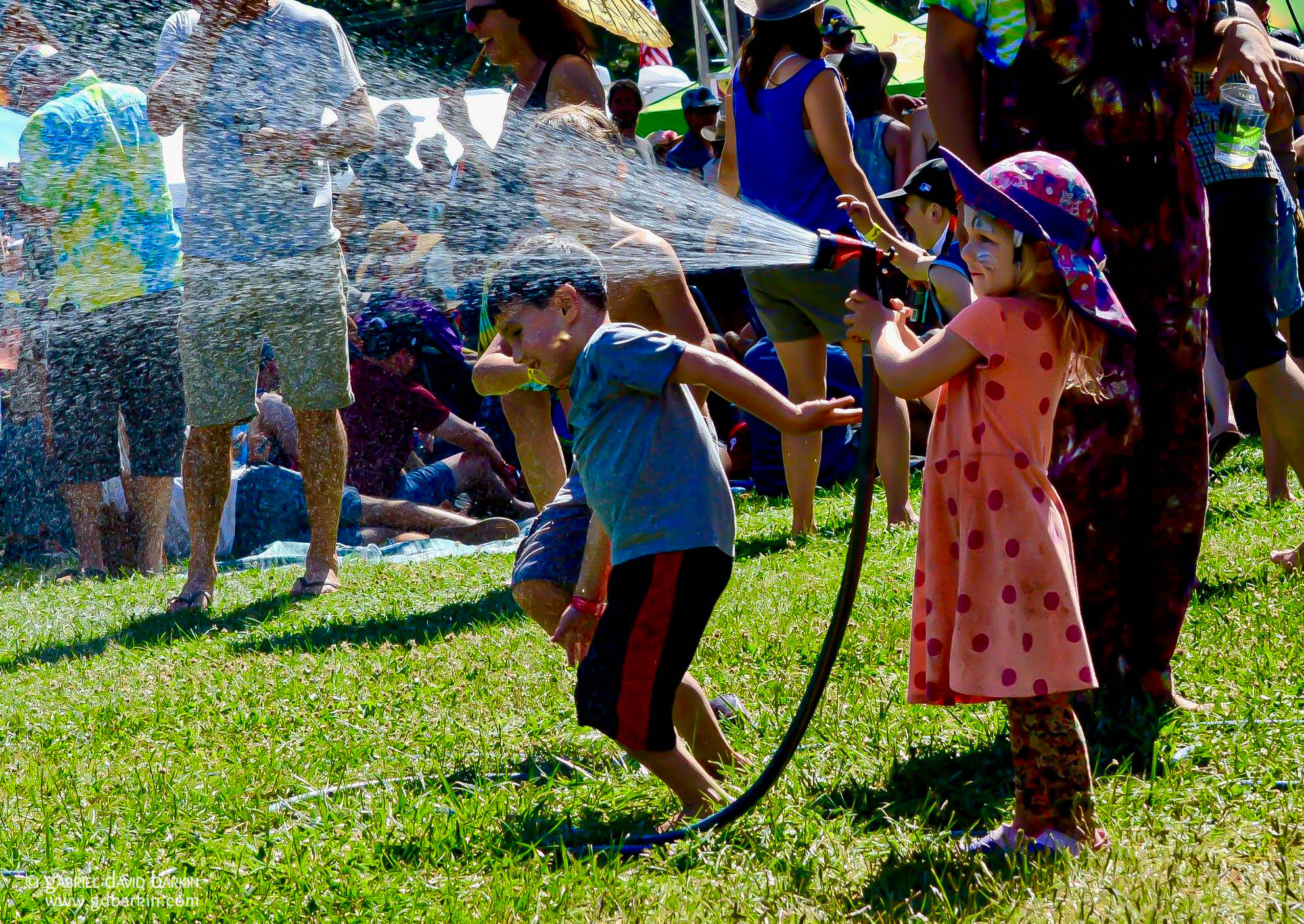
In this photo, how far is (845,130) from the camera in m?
5.35

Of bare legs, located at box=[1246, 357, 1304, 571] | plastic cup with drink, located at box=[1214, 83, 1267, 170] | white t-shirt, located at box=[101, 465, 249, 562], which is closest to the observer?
plastic cup with drink, located at box=[1214, 83, 1267, 170]

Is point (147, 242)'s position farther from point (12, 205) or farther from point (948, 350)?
point (948, 350)

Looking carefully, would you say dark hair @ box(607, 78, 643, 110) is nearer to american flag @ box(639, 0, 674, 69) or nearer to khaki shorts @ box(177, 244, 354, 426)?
khaki shorts @ box(177, 244, 354, 426)

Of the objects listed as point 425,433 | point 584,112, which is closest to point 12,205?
point 425,433

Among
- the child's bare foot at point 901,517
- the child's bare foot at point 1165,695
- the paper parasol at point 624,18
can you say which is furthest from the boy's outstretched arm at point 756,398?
the child's bare foot at point 901,517

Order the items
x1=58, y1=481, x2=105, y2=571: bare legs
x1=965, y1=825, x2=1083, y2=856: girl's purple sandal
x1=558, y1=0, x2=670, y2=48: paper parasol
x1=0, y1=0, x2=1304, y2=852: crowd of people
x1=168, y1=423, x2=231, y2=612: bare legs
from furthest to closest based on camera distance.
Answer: x1=58, y1=481, x2=105, y2=571: bare legs → x1=168, y1=423, x2=231, y2=612: bare legs → x1=558, y1=0, x2=670, y2=48: paper parasol → x1=0, y1=0, x2=1304, y2=852: crowd of people → x1=965, y1=825, x2=1083, y2=856: girl's purple sandal

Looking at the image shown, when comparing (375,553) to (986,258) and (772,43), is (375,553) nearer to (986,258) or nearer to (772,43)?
(772,43)

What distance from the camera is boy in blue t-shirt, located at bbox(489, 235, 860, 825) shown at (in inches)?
113

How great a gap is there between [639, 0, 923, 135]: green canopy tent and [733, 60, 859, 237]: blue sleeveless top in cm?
666

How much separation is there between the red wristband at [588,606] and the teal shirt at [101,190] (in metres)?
3.66

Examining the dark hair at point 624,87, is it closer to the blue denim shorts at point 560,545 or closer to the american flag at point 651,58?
the blue denim shorts at point 560,545

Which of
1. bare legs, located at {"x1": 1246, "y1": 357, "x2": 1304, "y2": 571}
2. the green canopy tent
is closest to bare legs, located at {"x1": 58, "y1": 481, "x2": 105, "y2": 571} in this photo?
bare legs, located at {"x1": 1246, "y1": 357, "x2": 1304, "y2": 571}

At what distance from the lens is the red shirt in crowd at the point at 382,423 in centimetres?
816

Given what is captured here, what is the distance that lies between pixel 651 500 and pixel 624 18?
3483mm
